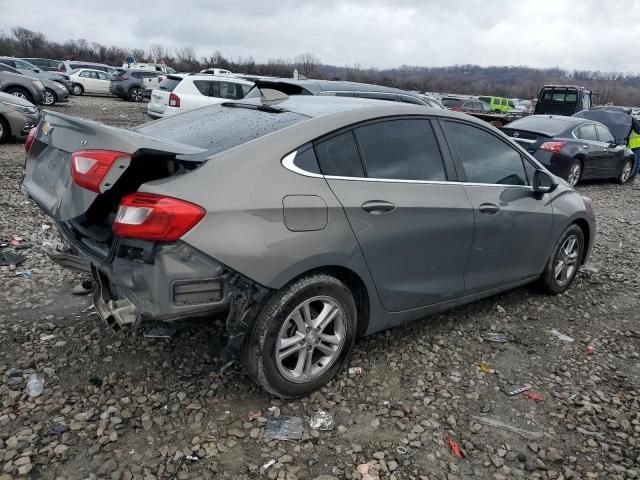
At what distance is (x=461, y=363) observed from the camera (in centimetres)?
346

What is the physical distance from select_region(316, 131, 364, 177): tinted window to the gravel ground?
3.54 feet

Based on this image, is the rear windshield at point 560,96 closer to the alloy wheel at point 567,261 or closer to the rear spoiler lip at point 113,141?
the alloy wheel at point 567,261

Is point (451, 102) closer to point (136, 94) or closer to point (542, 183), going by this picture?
point (136, 94)

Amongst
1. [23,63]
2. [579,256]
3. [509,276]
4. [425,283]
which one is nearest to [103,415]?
[425,283]

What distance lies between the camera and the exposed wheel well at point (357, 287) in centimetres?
286

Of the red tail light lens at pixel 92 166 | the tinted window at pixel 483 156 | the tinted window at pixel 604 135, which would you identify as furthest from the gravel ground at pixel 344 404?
the tinted window at pixel 604 135

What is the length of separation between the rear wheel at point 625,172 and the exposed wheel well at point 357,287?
35.7 ft

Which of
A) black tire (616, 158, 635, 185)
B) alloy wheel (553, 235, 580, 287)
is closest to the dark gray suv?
alloy wheel (553, 235, 580, 287)

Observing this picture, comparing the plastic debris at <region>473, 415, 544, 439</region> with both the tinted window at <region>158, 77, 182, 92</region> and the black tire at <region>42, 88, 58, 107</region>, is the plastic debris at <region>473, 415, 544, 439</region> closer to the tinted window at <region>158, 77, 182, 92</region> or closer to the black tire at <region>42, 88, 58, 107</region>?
the tinted window at <region>158, 77, 182, 92</region>

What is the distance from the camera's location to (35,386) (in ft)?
9.46

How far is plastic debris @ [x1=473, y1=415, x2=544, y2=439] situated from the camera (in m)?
2.79

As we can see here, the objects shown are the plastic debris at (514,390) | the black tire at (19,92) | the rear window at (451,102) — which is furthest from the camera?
the rear window at (451,102)

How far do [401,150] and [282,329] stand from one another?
4.43ft

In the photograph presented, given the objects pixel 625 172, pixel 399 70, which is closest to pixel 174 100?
pixel 625 172
